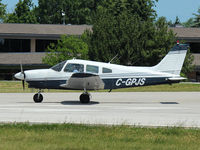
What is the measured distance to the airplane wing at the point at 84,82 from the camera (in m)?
18.5

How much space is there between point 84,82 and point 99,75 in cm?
78

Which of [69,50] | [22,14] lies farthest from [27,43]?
[22,14]

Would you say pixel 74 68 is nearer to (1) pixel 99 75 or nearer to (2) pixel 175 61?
(1) pixel 99 75

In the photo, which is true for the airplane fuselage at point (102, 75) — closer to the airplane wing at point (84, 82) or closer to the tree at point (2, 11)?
the airplane wing at point (84, 82)

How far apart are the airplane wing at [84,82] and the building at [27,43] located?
26.5 m

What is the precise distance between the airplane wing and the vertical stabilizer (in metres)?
Result: 3.13

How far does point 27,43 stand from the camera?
1907 inches

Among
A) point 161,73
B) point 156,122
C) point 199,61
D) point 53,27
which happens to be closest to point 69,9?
point 53,27

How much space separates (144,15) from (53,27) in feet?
67.8

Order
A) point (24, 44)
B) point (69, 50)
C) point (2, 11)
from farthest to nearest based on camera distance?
point (2, 11), point (24, 44), point (69, 50)

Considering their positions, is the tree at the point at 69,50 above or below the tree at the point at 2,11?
below

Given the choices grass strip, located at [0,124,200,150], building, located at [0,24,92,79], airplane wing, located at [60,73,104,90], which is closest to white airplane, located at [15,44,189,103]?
airplane wing, located at [60,73,104,90]

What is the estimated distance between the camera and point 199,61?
49.2 m

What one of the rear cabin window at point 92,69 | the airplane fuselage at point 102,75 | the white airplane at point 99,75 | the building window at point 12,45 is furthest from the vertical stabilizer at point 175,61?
the building window at point 12,45
